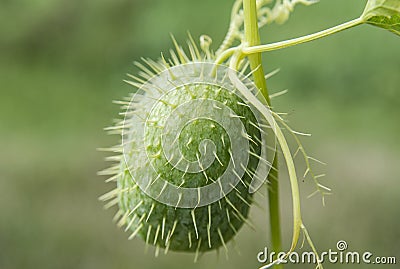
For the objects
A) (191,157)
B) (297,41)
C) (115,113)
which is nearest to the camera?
(297,41)

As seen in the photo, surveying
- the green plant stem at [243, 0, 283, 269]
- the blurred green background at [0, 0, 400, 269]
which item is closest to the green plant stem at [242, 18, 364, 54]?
the green plant stem at [243, 0, 283, 269]

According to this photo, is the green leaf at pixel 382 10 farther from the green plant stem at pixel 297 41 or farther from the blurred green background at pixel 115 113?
the blurred green background at pixel 115 113

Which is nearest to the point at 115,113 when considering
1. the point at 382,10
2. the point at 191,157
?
the point at 191,157

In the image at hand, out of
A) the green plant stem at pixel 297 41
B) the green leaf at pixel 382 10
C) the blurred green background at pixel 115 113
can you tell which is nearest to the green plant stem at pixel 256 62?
the green plant stem at pixel 297 41

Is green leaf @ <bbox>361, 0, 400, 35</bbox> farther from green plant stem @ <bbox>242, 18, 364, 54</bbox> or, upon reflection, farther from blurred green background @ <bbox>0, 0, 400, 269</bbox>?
blurred green background @ <bbox>0, 0, 400, 269</bbox>

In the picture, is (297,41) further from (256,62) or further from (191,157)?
(191,157)

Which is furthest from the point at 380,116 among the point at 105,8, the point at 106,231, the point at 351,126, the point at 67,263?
the point at 105,8
